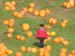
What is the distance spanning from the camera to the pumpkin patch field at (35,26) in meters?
13.2

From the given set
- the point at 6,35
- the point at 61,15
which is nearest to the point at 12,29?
the point at 6,35

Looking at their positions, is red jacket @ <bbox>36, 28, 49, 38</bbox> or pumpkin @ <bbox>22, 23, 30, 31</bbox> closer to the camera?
red jacket @ <bbox>36, 28, 49, 38</bbox>

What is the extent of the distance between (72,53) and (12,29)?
283 cm

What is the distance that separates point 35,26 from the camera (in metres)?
15.1

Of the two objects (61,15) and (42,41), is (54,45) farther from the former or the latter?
(61,15)

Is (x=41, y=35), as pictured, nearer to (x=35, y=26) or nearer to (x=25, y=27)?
(x=25, y=27)

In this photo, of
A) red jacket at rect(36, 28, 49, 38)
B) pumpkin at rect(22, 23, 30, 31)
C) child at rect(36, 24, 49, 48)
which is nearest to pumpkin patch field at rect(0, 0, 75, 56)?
pumpkin at rect(22, 23, 30, 31)

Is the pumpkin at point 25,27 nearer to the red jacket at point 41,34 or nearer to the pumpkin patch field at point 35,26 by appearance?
the pumpkin patch field at point 35,26

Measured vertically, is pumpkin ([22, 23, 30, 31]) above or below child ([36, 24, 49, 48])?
above

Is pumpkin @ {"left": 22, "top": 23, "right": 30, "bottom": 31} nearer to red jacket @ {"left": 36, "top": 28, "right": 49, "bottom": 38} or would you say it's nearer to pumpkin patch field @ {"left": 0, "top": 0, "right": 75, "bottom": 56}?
pumpkin patch field @ {"left": 0, "top": 0, "right": 75, "bottom": 56}

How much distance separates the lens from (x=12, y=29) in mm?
14508

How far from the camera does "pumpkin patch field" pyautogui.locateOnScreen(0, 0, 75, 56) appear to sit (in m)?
13.2

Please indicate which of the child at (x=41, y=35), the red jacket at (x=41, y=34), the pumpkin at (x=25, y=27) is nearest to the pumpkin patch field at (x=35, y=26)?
the pumpkin at (x=25, y=27)

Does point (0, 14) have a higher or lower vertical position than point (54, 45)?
higher
